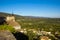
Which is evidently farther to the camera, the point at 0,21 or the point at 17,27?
the point at 0,21

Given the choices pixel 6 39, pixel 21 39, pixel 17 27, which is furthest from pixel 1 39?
pixel 17 27

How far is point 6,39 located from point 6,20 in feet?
116

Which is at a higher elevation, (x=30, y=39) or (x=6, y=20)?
(x=6, y=20)

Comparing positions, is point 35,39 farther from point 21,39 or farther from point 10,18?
point 10,18

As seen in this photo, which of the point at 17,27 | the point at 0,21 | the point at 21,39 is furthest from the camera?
the point at 0,21

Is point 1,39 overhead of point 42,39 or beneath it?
overhead

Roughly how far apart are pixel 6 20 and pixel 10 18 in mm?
2142

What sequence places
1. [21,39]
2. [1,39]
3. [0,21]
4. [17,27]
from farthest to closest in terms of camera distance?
1. [0,21]
2. [17,27]
3. [21,39]
4. [1,39]

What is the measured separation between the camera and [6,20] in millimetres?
42469

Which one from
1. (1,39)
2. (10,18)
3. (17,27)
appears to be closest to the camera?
(1,39)

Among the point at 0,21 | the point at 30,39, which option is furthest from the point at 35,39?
the point at 0,21

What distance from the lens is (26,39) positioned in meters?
29.0

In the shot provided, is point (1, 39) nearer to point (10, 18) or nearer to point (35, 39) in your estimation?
point (35, 39)

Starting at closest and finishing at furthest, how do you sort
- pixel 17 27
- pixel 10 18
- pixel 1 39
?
pixel 1 39, pixel 17 27, pixel 10 18
